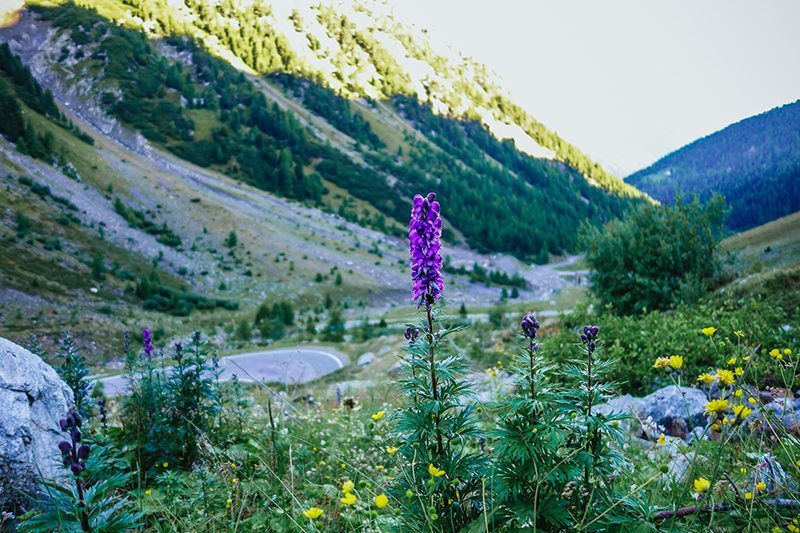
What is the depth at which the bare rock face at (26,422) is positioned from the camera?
11.3 ft

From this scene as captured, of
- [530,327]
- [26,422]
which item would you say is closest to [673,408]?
[530,327]

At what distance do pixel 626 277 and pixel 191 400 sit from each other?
541 inches

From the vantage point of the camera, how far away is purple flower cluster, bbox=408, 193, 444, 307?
280 centimetres

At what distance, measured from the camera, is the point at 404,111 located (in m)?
183

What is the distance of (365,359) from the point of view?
25.1 metres

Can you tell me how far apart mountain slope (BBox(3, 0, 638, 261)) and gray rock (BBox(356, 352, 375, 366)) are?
7407 centimetres

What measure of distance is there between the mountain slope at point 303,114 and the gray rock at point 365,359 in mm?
74069

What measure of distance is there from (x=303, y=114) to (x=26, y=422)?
14509 cm

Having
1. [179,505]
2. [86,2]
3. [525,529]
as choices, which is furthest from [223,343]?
[86,2]

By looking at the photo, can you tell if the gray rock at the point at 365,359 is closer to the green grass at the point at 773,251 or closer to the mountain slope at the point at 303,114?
the green grass at the point at 773,251

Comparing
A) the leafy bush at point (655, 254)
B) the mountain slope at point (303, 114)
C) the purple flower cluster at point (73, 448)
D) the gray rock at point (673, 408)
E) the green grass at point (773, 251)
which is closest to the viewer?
the purple flower cluster at point (73, 448)

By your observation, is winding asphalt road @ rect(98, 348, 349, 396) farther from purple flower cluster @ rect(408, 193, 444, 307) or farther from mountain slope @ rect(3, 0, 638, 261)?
mountain slope @ rect(3, 0, 638, 261)

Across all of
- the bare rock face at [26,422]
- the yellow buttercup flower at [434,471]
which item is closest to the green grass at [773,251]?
the yellow buttercup flower at [434,471]

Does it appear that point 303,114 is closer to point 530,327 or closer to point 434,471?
point 530,327
